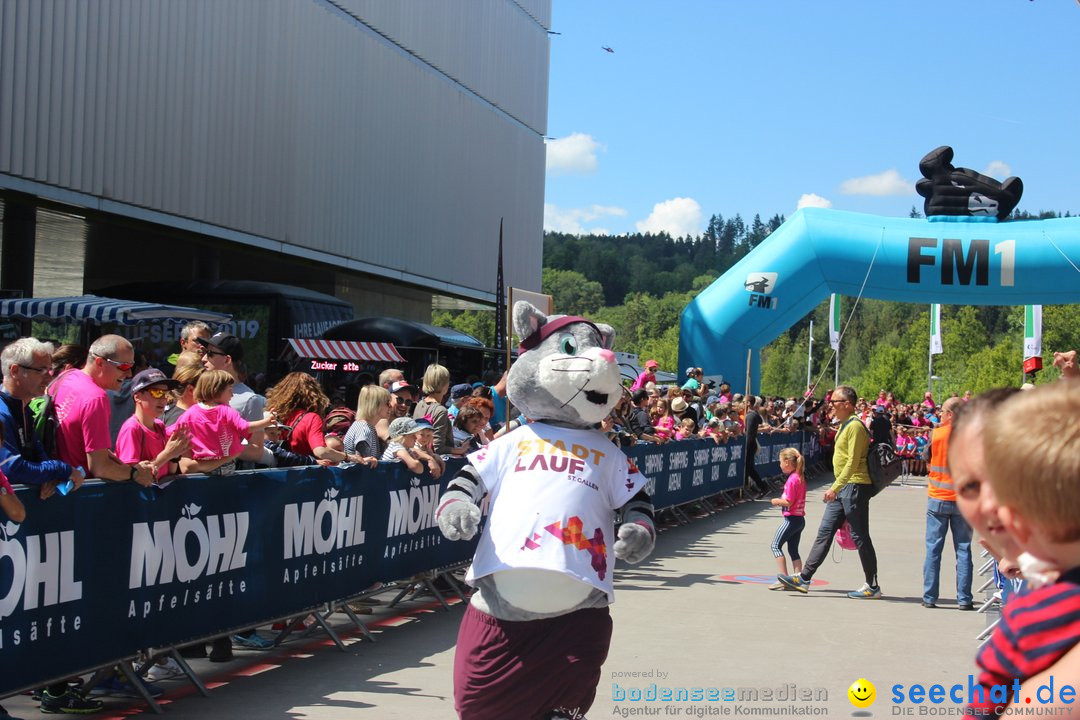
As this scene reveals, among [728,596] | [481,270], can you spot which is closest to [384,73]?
[481,270]

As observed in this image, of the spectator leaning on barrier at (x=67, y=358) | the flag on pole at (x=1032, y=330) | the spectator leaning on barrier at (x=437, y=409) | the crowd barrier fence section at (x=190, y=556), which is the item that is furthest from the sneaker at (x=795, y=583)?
the flag on pole at (x=1032, y=330)

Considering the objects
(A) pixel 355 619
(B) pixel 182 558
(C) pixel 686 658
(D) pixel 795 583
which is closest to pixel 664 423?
(D) pixel 795 583

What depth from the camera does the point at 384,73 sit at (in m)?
31.3

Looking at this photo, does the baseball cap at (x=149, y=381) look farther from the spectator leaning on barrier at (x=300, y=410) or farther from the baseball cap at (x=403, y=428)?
the baseball cap at (x=403, y=428)

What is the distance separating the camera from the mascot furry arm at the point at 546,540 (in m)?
4.43

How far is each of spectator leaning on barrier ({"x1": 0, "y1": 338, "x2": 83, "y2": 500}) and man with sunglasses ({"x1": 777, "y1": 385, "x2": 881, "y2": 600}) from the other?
23.0ft

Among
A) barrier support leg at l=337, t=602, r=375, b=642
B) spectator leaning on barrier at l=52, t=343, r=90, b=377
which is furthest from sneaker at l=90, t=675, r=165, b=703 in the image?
spectator leaning on barrier at l=52, t=343, r=90, b=377

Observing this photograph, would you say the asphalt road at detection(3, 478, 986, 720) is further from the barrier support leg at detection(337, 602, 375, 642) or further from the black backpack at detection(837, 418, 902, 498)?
the black backpack at detection(837, 418, 902, 498)

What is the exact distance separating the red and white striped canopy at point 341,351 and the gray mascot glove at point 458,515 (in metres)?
15.7

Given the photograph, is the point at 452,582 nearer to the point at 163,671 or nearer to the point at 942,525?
the point at 163,671

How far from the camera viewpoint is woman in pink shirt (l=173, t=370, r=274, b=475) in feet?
21.7

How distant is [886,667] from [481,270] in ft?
101

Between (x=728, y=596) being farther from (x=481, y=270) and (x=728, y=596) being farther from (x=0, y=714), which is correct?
(x=481, y=270)

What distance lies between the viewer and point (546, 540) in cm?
452
